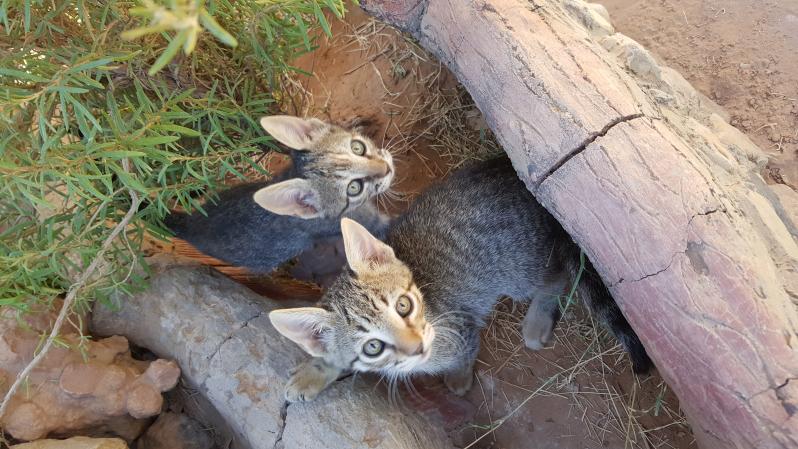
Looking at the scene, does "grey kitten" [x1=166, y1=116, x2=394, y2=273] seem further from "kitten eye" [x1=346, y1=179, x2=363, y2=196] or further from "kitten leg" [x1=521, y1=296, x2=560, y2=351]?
"kitten leg" [x1=521, y1=296, x2=560, y2=351]

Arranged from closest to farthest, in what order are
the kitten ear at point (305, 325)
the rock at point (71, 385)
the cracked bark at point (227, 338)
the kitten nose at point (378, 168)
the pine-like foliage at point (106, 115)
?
1. the pine-like foliage at point (106, 115)
2. the kitten ear at point (305, 325)
3. the rock at point (71, 385)
4. the cracked bark at point (227, 338)
5. the kitten nose at point (378, 168)

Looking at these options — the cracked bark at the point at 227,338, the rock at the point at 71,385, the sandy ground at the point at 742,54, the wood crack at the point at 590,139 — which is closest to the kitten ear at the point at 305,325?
the cracked bark at the point at 227,338

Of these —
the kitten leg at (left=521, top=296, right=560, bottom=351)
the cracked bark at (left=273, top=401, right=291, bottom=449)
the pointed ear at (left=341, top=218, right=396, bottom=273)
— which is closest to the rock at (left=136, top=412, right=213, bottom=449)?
the cracked bark at (left=273, top=401, right=291, bottom=449)

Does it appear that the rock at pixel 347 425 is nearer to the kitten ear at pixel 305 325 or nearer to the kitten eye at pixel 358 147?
the kitten ear at pixel 305 325

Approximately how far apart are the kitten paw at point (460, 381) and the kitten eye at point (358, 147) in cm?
167

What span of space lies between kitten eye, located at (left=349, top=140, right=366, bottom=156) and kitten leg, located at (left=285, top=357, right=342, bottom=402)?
4.49 feet

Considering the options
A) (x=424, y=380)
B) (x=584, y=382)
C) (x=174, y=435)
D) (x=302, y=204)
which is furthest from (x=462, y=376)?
(x=174, y=435)

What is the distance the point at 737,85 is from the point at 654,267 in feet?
7.77

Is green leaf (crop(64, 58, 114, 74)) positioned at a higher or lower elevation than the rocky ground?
higher

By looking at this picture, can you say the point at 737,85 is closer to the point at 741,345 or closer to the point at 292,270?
the point at 741,345

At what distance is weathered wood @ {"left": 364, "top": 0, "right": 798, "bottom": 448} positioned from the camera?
Answer: 205cm

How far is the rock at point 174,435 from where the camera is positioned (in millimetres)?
3406

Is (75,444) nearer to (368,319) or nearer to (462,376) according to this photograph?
(368,319)

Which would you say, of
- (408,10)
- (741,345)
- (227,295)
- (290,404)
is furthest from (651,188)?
(227,295)
